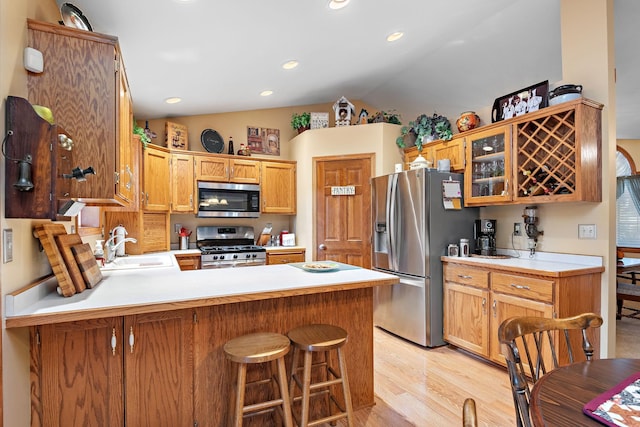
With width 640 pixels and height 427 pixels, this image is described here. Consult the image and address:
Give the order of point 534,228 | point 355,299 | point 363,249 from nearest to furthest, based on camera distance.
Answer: point 355,299, point 534,228, point 363,249

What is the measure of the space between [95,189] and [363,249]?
323 centimetres

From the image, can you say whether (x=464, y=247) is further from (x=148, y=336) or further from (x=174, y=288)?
(x=148, y=336)

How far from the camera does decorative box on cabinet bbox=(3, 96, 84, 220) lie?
1.29 meters

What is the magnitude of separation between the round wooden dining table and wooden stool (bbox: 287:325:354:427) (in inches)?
37.6

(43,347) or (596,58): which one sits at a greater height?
(596,58)

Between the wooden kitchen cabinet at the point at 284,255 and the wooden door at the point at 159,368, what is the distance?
8.63ft

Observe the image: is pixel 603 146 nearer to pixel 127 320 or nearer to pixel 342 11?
pixel 342 11

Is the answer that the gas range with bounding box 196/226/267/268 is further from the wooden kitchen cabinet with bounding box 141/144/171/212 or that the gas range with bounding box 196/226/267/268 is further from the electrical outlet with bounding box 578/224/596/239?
the electrical outlet with bounding box 578/224/596/239

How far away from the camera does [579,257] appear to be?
273cm

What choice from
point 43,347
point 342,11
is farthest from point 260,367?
point 342,11

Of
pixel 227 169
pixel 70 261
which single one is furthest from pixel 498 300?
pixel 227 169

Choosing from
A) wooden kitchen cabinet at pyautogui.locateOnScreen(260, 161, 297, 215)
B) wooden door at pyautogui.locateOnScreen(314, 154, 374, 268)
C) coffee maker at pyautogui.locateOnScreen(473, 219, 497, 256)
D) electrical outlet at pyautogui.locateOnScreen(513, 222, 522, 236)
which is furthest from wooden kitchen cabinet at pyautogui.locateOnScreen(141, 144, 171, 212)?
electrical outlet at pyautogui.locateOnScreen(513, 222, 522, 236)

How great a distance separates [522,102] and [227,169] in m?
3.39

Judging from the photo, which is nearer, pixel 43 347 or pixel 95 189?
pixel 43 347
